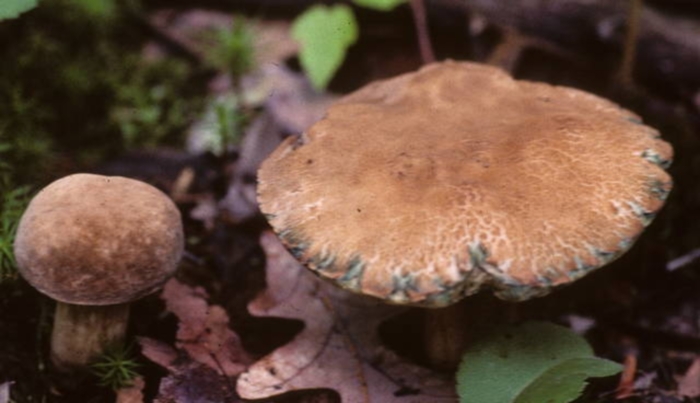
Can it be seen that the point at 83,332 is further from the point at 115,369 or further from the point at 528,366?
the point at 528,366

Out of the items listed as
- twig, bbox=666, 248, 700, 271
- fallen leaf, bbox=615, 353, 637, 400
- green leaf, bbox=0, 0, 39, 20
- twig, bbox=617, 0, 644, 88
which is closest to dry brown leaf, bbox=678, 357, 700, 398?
fallen leaf, bbox=615, 353, 637, 400

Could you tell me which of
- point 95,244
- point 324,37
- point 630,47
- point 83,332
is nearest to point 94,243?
point 95,244

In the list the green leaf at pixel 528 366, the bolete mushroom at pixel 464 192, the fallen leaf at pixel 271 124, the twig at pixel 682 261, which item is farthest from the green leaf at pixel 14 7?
the twig at pixel 682 261

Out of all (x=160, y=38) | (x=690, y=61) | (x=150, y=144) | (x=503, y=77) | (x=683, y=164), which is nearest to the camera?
(x=503, y=77)

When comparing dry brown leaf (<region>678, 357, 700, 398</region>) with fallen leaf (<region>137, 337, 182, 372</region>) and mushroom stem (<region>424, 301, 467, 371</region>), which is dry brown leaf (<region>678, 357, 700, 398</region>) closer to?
mushroom stem (<region>424, 301, 467, 371</region>)

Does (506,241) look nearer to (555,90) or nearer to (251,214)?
(555,90)

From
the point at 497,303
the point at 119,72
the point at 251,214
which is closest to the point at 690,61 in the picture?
the point at 497,303

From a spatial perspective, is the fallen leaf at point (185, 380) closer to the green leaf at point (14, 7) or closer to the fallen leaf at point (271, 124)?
the fallen leaf at point (271, 124)
